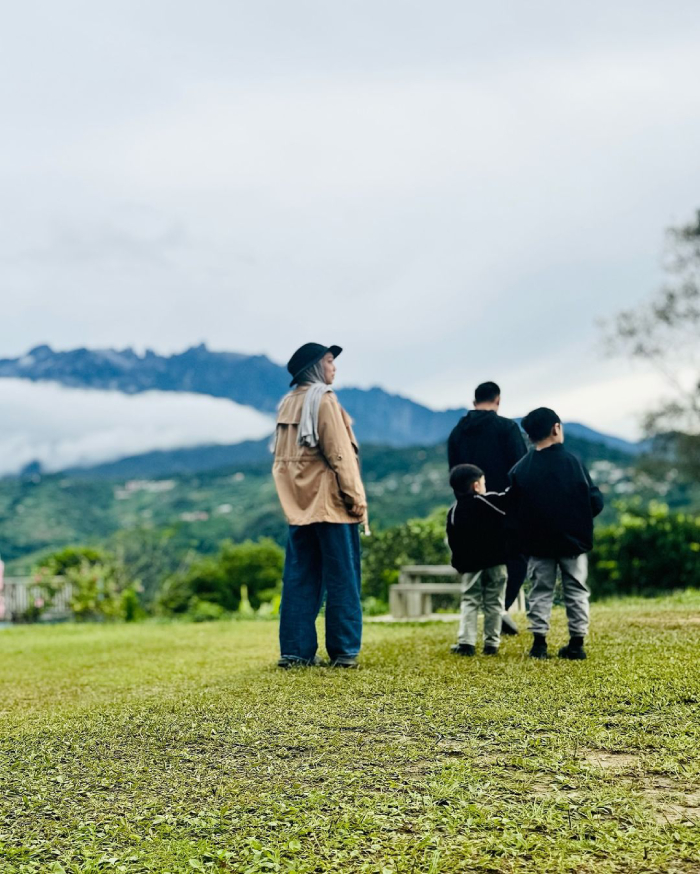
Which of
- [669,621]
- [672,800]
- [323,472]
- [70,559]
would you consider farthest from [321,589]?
[70,559]

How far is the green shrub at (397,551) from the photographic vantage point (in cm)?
1327

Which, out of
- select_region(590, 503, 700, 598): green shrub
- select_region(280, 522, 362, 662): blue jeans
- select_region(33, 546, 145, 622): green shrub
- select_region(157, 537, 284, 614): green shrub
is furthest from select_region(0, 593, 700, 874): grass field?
select_region(157, 537, 284, 614): green shrub

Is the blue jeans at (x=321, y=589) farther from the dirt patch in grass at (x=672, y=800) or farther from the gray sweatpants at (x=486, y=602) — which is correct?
the dirt patch in grass at (x=672, y=800)

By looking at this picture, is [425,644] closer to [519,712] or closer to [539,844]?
[519,712]

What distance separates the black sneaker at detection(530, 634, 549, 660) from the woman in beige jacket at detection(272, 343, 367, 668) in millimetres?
1060

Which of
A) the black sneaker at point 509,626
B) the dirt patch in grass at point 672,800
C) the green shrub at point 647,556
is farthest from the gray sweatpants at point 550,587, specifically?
the green shrub at point 647,556

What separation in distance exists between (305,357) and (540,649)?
2375 millimetres

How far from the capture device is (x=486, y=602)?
6332mm

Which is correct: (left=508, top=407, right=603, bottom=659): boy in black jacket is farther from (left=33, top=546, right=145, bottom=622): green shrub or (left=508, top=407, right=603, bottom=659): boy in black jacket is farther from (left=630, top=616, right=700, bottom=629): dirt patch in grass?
(left=33, top=546, right=145, bottom=622): green shrub

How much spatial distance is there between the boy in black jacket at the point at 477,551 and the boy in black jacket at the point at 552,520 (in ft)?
0.62

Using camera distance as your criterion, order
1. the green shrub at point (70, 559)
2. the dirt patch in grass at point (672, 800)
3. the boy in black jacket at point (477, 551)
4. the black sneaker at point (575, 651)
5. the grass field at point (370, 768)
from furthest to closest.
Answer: the green shrub at point (70, 559), the boy in black jacket at point (477, 551), the black sneaker at point (575, 651), the dirt patch in grass at point (672, 800), the grass field at point (370, 768)

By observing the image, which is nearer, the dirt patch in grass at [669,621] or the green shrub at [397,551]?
the dirt patch in grass at [669,621]

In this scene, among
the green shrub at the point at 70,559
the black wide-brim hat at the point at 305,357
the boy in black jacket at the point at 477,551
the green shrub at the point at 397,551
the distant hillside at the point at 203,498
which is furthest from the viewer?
the distant hillside at the point at 203,498

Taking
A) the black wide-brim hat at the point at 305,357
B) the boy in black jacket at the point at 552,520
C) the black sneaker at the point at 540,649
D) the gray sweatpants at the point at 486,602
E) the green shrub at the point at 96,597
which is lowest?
the green shrub at the point at 96,597
